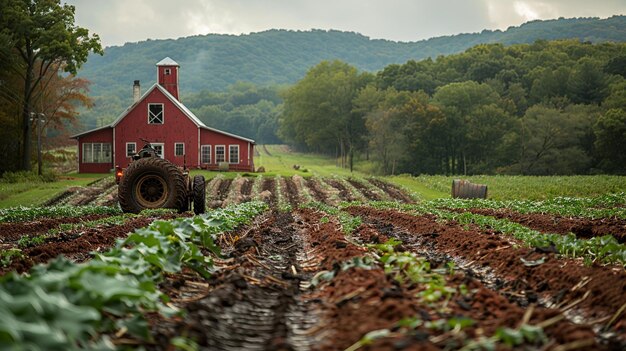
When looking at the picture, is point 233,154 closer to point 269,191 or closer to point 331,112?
point 269,191

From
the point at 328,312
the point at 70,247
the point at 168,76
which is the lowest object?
the point at 70,247

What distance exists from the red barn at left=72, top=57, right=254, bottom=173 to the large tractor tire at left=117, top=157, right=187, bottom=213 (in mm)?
33572

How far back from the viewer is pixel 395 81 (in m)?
106

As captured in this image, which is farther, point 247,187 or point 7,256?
point 247,187

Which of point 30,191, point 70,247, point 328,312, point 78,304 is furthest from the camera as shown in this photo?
point 30,191

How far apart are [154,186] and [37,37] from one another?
1243 inches

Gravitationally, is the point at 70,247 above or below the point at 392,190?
above

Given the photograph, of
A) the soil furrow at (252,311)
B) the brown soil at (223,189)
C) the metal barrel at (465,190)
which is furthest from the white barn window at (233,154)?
the soil furrow at (252,311)

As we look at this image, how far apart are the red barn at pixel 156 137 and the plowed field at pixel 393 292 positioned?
41090 mm

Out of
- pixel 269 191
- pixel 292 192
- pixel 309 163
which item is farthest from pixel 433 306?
pixel 309 163

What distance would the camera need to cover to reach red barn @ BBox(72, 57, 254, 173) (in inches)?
2206

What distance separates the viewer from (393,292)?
6750 mm

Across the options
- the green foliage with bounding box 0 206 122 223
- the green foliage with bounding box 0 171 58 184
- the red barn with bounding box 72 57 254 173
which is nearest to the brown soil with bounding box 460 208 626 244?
the green foliage with bounding box 0 206 122 223

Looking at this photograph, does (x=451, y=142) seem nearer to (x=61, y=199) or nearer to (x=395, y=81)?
(x=395, y=81)
